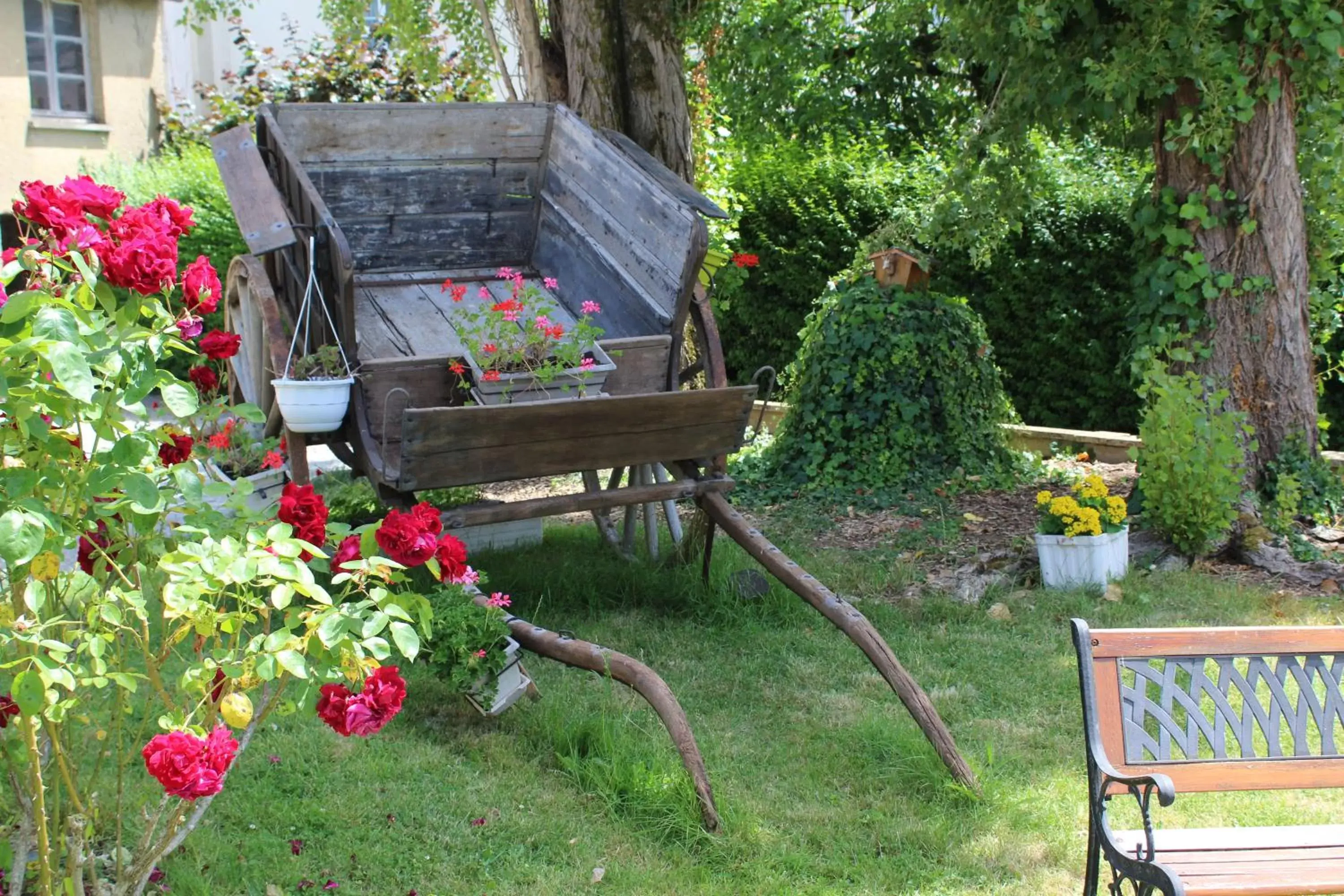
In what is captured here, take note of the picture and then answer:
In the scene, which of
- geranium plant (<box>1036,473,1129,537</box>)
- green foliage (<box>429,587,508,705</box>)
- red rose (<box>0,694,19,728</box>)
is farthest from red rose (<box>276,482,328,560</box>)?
geranium plant (<box>1036,473,1129,537</box>)

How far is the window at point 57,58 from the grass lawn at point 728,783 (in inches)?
446

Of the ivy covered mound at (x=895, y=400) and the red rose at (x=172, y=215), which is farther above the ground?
the red rose at (x=172, y=215)

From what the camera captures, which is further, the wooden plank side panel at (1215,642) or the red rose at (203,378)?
the red rose at (203,378)

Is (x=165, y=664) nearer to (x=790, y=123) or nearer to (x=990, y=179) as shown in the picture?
(x=990, y=179)

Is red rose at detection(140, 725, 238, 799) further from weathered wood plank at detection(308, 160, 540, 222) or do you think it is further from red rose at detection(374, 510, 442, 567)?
weathered wood plank at detection(308, 160, 540, 222)

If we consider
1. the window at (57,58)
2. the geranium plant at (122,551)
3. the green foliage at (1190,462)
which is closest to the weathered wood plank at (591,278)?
the green foliage at (1190,462)

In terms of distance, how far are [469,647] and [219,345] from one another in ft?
4.93

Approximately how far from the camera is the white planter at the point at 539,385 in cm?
468

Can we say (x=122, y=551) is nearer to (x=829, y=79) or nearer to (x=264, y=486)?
(x=264, y=486)

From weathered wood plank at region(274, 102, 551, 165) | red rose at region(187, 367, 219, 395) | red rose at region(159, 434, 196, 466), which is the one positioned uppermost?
weathered wood plank at region(274, 102, 551, 165)

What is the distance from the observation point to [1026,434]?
8203 mm

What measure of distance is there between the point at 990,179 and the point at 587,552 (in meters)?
3.11

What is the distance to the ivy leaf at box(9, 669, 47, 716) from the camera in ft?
6.59

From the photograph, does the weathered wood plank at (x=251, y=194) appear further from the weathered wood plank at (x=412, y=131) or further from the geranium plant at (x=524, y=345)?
the geranium plant at (x=524, y=345)
